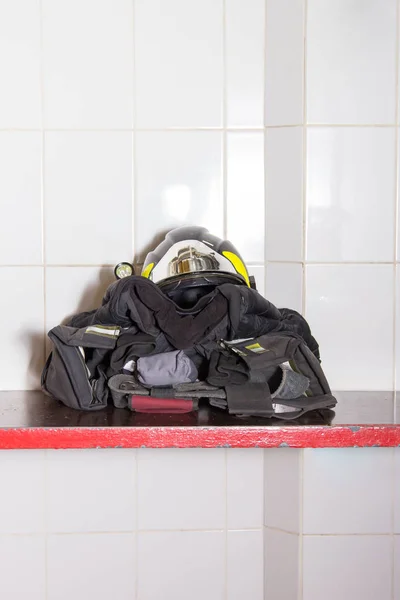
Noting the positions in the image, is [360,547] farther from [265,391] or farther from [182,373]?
[182,373]

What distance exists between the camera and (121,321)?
142 cm

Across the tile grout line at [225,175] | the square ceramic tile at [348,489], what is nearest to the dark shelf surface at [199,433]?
the square ceramic tile at [348,489]

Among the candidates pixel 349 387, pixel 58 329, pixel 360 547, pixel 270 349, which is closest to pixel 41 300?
pixel 58 329

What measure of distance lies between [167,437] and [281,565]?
516 millimetres

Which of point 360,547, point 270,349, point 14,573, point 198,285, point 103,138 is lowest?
point 14,573

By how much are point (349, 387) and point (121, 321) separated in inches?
22.3

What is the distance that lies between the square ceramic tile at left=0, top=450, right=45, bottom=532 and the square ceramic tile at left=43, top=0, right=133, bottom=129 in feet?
2.45

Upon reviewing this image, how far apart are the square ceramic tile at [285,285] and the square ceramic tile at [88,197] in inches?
12.9

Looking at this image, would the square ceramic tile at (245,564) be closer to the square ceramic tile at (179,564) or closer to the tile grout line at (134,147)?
the square ceramic tile at (179,564)

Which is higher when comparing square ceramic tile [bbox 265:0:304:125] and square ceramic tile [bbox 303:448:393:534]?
square ceramic tile [bbox 265:0:304:125]

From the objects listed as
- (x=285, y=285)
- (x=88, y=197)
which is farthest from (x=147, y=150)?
(x=285, y=285)

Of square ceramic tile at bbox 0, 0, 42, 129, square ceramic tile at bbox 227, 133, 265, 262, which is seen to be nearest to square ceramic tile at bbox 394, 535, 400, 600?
square ceramic tile at bbox 227, 133, 265, 262

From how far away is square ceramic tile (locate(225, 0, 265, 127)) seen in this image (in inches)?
67.5

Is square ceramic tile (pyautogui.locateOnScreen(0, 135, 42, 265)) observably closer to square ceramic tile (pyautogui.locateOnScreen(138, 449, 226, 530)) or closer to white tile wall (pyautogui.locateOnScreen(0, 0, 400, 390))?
white tile wall (pyautogui.locateOnScreen(0, 0, 400, 390))
